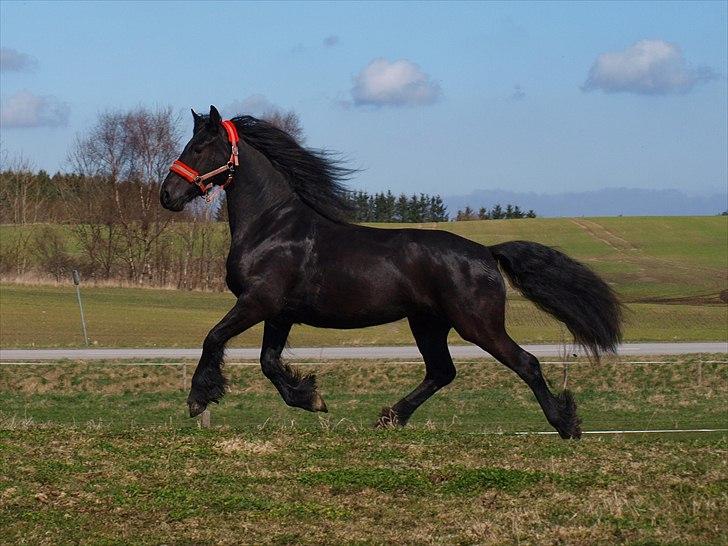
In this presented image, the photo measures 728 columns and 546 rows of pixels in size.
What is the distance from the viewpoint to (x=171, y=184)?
10289 mm

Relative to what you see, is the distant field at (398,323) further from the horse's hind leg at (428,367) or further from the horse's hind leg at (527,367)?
the horse's hind leg at (527,367)

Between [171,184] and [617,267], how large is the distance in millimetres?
64955

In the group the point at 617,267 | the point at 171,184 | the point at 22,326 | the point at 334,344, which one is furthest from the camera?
the point at 617,267

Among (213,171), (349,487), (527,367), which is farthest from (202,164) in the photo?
(349,487)

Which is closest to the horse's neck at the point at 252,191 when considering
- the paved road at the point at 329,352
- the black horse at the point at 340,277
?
the black horse at the point at 340,277

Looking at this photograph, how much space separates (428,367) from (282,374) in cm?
139

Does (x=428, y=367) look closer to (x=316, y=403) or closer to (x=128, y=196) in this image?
(x=316, y=403)

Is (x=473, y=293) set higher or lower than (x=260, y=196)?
lower

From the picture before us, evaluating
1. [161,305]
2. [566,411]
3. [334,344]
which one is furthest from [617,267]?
[566,411]

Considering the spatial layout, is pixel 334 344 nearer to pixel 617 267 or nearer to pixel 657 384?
pixel 657 384

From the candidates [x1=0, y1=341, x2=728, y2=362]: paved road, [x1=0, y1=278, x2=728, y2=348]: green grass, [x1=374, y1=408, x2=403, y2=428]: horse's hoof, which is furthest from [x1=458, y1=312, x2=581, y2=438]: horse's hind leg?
[x1=0, y1=278, x2=728, y2=348]: green grass

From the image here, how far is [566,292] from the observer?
10.4 metres

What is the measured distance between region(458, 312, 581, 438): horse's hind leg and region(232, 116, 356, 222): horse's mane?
5.72ft

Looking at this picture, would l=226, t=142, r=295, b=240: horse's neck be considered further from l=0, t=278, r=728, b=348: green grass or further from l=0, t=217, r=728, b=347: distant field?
l=0, t=278, r=728, b=348: green grass
